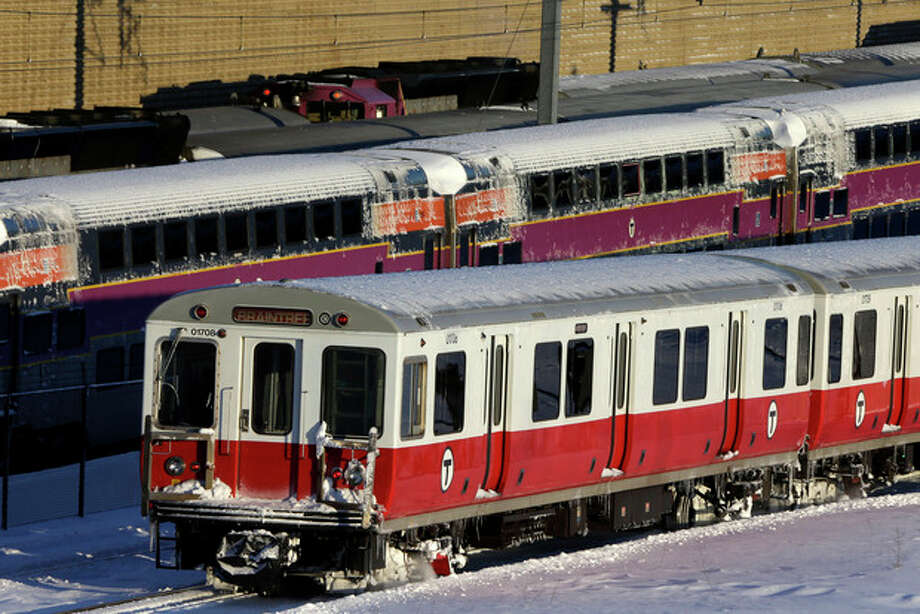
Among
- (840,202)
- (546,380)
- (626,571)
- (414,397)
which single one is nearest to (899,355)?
(546,380)

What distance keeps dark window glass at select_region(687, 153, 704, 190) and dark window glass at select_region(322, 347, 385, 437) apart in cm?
1674

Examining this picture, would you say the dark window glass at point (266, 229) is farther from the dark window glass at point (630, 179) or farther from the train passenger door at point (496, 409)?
the train passenger door at point (496, 409)

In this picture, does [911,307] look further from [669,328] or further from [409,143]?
[409,143]

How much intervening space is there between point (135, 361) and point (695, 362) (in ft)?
26.2

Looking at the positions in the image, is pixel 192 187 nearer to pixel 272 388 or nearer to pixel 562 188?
pixel 562 188

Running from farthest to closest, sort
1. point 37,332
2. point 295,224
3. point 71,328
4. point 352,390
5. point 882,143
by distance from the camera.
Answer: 1. point 882,143
2. point 295,224
3. point 71,328
4. point 37,332
5. point 352,390

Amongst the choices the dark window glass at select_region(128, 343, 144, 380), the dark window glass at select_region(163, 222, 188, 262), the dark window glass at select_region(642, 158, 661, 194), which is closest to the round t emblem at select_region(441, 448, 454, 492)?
the dark window glass at select_region(128, 343, 144, 380)

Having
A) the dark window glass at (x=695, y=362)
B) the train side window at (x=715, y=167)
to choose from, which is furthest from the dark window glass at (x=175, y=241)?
the train side window at (x=715, y=167)

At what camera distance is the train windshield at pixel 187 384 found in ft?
52.3

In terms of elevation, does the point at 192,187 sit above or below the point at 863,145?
above

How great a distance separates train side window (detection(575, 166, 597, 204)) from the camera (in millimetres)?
29766

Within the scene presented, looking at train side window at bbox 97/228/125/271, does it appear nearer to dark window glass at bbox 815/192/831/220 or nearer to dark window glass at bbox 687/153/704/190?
dark window glass at bbox 687/153/704/190

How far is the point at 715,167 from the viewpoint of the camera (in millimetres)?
32094

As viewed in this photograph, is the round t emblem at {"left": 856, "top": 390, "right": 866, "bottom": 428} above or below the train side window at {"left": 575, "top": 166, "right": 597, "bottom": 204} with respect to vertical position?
below
